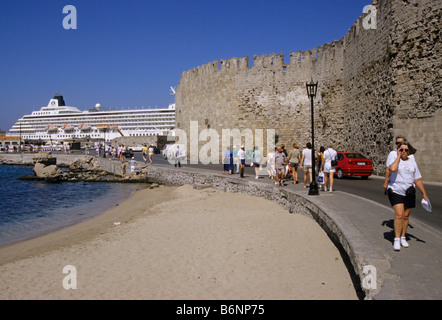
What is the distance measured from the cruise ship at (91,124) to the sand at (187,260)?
74.8 m

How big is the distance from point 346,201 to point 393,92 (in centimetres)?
716

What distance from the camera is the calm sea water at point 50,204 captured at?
12344 millimetres

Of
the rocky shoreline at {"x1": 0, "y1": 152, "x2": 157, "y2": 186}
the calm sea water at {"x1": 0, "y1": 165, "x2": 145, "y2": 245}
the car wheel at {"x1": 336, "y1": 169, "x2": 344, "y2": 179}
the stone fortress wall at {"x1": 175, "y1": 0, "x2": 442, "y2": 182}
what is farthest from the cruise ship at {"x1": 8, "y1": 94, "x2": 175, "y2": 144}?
the car wheel at {"x1": 336, "y1": 169, "x2": 344, "y2": 179}

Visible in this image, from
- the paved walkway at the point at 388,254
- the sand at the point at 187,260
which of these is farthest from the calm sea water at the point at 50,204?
the paved walkway at the point at 388,254

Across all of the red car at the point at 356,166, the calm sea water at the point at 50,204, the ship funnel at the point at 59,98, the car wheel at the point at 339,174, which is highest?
the ship funnel at the point at 59,98

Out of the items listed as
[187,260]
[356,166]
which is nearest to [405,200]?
[187,260]

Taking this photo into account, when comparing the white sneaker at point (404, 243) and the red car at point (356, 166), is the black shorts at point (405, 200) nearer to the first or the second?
the white sneaker at point (404, 243)

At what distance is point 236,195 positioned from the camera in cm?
1441

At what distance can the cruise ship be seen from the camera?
283 ft

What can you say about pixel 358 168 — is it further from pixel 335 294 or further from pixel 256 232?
pixel 335 294

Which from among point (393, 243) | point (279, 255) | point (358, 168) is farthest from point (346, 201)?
point (358, 168)

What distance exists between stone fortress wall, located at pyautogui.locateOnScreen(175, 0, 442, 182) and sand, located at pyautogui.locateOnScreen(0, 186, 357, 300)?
258 inches

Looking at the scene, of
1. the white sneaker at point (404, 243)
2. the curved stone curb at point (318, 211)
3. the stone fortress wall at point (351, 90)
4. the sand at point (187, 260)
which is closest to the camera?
the curved stone curb at point (318, 211)

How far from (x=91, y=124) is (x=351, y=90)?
263ft
